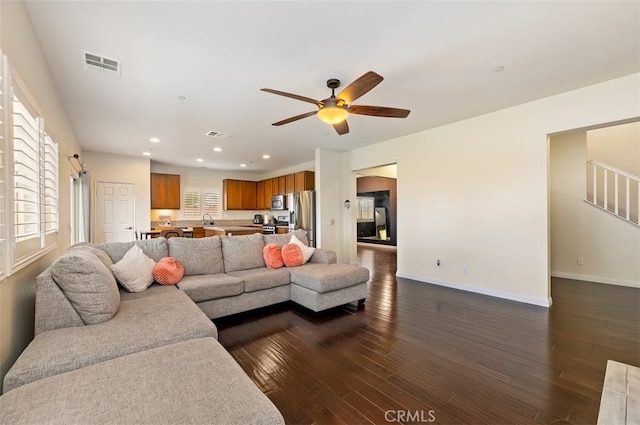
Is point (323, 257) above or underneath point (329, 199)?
underneath

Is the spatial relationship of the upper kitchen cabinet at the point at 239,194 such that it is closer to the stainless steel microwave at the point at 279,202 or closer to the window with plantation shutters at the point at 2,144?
the stainless steel microwave at the point at 279,202

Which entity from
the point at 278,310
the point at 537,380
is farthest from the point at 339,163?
the point at 537,380

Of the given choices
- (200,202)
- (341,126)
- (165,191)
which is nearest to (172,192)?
(165,191)

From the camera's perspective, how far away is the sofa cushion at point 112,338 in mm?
1339

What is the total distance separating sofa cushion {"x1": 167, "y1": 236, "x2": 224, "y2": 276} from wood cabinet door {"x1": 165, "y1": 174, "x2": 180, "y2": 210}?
4.81 metres

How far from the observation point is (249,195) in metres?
8.95

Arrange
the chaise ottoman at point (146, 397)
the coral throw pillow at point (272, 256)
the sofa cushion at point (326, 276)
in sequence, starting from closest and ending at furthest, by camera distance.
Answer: the chaise ottoman at point (146, 397), the sofa cushion at point (326, 276), the coral throw pillow at point (272, 256)

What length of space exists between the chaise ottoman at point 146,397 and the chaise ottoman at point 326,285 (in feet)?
6.16

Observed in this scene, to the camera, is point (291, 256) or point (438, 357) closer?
point (438, 357)

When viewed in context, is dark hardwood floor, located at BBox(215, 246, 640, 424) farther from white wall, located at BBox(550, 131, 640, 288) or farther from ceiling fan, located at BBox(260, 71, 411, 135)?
ceiling fan, located at BBox(260, 71, 411, 135)

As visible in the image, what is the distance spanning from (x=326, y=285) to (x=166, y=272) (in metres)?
1.74

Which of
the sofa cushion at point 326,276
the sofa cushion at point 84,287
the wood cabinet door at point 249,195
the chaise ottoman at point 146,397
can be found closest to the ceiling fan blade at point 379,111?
the sofa cushion at point 326,276

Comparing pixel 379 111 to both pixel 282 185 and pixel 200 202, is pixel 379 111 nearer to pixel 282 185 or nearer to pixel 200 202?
pixel 282 185

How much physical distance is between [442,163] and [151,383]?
4.66 metres
